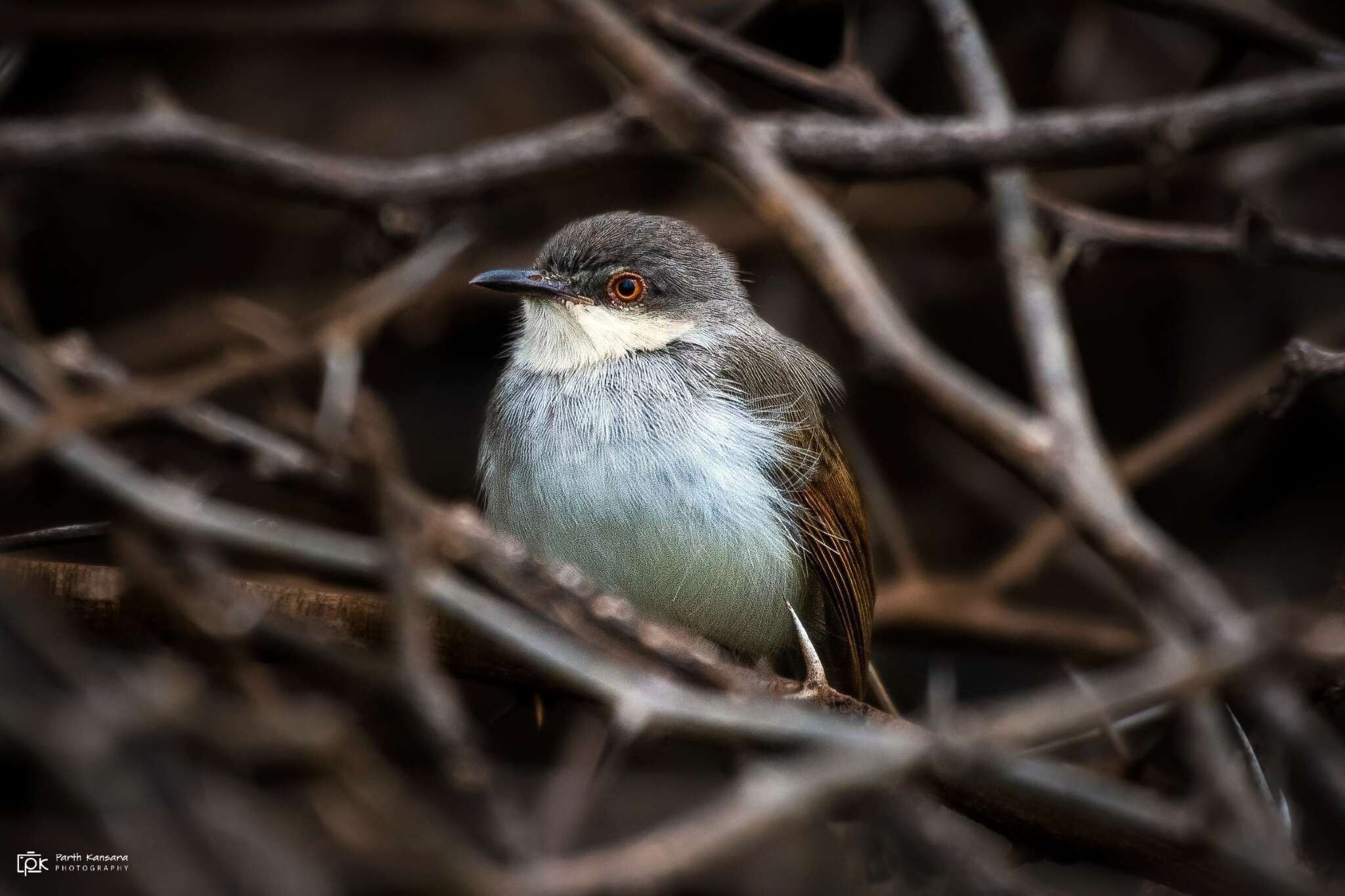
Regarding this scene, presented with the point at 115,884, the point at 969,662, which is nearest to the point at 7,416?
the point at 115,884

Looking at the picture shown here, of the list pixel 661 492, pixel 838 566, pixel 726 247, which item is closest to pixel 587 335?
pixel 661 492

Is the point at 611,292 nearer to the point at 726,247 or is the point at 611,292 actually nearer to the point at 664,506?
the point at 664,506

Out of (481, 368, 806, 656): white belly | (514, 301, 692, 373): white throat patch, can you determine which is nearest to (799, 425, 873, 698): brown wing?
(481, 368, 806, 656): white belly

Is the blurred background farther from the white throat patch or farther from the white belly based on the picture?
the white belly

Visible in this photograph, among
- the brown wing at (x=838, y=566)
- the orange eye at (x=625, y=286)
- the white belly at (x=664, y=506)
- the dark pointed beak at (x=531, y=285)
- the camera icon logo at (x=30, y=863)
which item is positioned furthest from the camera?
the orange eye at (x=625, y=286)

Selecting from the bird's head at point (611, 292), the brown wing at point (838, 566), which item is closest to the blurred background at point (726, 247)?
the bird's head at point (611, 292)

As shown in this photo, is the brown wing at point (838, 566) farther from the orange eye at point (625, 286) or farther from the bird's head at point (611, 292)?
the orange eye at point (625, 286)

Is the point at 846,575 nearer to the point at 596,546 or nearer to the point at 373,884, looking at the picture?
the point at 596,546
